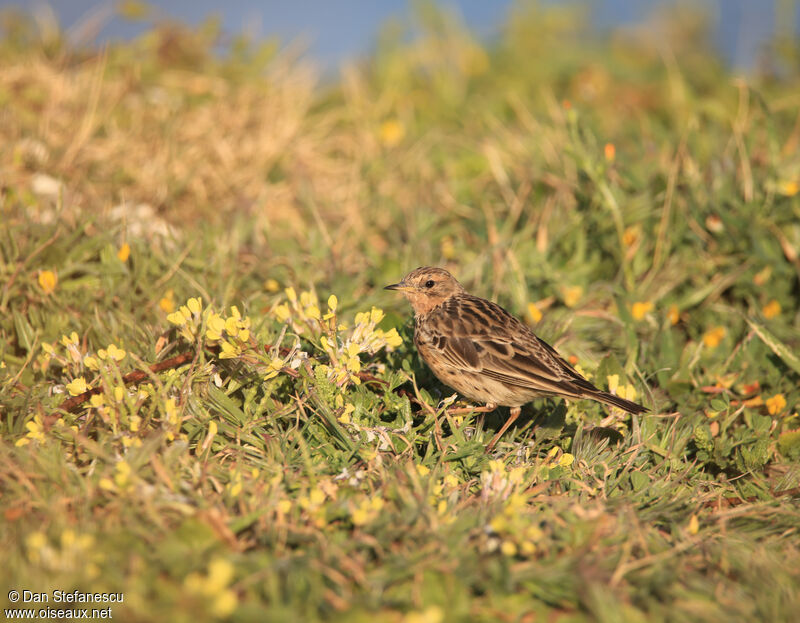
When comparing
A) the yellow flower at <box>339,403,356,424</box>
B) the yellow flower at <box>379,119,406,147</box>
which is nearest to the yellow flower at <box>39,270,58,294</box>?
the yellow flower at <box>339,403,356,424</box>

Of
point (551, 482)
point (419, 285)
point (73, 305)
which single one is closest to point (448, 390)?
point (419, 285)

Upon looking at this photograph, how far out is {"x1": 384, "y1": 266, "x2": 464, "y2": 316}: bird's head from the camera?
19.4ft

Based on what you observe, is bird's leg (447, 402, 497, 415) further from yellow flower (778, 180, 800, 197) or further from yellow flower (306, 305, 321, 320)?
yellow flower (778, 180, 800, 197)

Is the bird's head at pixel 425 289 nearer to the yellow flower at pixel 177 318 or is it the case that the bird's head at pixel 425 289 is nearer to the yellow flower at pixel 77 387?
the yellow flower at pixel 177 318

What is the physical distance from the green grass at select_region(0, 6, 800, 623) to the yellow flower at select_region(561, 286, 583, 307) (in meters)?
0.03

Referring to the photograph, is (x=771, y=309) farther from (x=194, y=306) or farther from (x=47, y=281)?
(x=47, y=281)

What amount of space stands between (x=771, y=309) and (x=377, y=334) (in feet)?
11.8

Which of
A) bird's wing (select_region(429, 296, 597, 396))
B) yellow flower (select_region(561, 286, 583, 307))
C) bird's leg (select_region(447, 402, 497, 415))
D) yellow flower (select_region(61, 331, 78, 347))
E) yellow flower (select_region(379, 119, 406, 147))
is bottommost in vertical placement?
bird's leg (select_region(447, 402, 497, 415))

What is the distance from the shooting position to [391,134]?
29.5 feet

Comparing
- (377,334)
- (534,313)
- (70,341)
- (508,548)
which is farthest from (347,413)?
(534,313)

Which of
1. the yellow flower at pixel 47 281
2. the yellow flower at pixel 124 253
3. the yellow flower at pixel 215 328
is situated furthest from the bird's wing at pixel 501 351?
the yellow flower at pixel 47 281

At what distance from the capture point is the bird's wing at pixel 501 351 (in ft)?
16.3

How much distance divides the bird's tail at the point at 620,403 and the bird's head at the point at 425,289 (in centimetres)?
153

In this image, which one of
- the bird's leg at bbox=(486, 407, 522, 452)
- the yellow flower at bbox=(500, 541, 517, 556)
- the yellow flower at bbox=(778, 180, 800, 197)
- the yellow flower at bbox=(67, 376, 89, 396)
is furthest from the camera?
the yellow flower at bbox=(778, 180, 800, 197)
